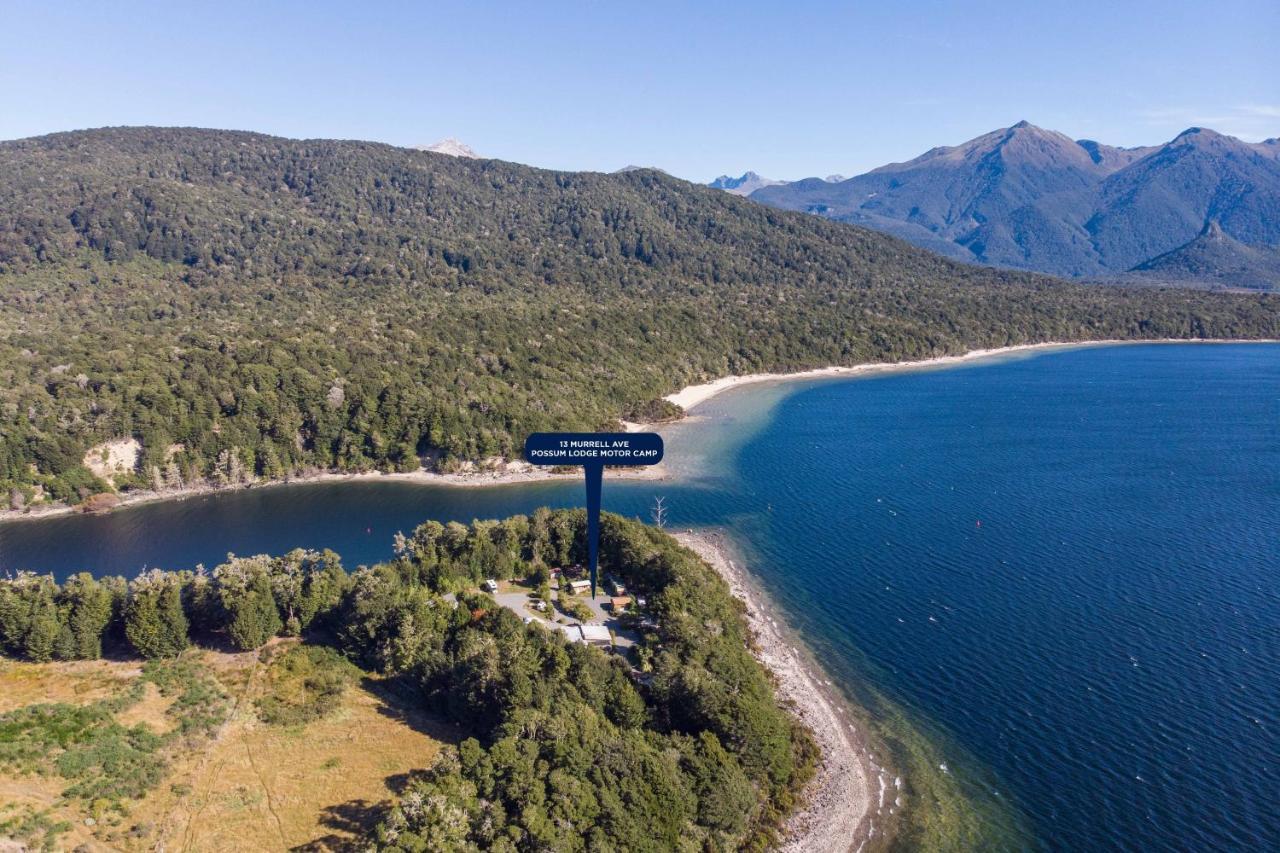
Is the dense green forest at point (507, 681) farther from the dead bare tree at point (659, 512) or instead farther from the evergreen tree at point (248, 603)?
the dead bare tree at point (659, 512)

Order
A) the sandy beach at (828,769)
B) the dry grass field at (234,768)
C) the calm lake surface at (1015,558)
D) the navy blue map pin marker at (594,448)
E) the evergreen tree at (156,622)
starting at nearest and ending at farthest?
the dry grass field at (234,768) → the sandy beach at (828,769) → the calm lake surface at (1015,558) → the navy blue map pin marker at (594,448) → the evergreen tree at (156,622)

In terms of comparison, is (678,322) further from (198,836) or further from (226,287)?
(198,836)

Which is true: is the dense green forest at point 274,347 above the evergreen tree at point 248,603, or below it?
above

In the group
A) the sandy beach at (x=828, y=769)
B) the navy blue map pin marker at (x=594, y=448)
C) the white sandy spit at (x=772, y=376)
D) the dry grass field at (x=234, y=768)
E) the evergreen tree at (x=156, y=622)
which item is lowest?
the sandy beach at (x=828, y=769)

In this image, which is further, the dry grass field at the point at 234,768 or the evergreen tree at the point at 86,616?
the evergreen tree at the point at 86,616

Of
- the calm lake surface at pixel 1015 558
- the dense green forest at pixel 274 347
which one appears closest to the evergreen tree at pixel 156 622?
the calm lake surface at pixel 1015 558

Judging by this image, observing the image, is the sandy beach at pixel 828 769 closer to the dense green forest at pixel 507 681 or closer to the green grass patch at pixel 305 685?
the dense green forest at pixel 507 681

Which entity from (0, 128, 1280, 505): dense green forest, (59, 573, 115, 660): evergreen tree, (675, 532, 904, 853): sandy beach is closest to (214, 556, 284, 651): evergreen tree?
(59, 573, 115, 660): evergreen tree

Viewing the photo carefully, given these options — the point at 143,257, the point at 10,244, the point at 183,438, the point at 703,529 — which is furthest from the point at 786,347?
the point at 10,244

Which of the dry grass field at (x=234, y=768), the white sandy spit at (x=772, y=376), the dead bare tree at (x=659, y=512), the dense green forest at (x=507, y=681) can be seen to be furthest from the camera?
the white sandy spit at (x=772, y=376)
